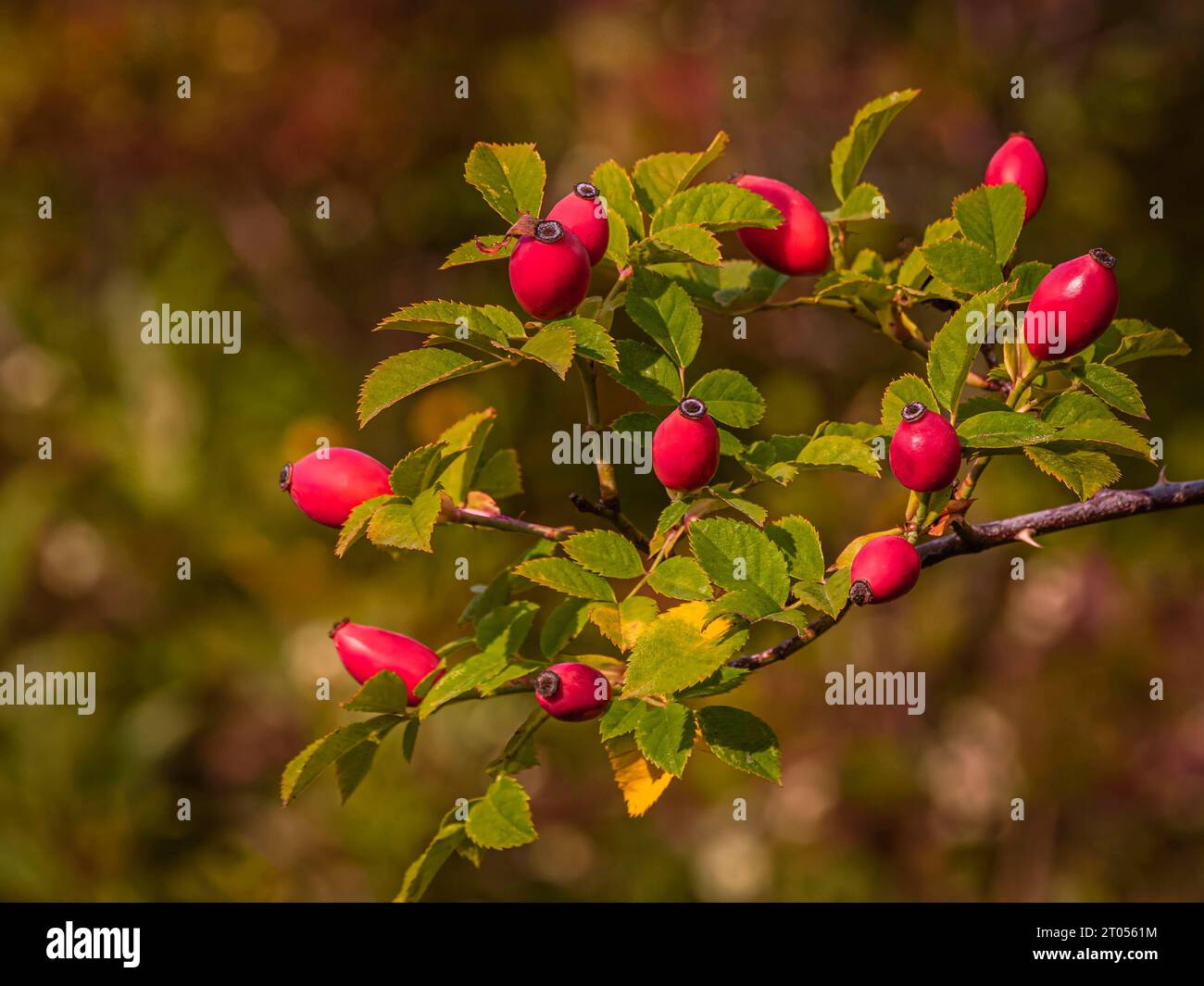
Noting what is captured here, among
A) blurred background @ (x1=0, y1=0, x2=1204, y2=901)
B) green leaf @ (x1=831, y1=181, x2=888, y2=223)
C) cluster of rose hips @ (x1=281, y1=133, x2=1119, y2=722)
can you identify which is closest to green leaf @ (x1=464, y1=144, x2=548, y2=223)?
cluster of rose hips @ (x1=281, y1=133, x2=1119, y2=722)

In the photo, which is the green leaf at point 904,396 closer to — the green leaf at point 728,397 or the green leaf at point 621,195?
the green leaf at point 728,397

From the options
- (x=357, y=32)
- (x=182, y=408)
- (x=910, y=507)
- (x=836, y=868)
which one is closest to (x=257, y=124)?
(x=357, y=32)

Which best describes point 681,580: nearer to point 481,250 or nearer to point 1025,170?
point 481,250

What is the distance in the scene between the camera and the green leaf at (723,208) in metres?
0.92

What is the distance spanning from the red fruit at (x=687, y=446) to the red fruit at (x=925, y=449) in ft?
0.42

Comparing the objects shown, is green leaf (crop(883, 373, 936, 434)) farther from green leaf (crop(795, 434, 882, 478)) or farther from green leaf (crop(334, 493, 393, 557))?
green leaf (crop(334, 493, 393, 557))

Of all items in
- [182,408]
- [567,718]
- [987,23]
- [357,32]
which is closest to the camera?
[567,718]

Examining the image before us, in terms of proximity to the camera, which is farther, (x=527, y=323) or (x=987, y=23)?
(x=987, y=23)

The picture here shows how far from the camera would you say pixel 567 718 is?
87cm

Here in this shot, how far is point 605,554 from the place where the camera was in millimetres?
902

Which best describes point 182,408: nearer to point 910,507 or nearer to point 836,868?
point 836,868

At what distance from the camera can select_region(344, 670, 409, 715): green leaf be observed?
91 cm

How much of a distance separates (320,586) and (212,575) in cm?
27

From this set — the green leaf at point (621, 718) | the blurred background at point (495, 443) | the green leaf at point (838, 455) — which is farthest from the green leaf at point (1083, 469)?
the blurred background at point (495, 443)
